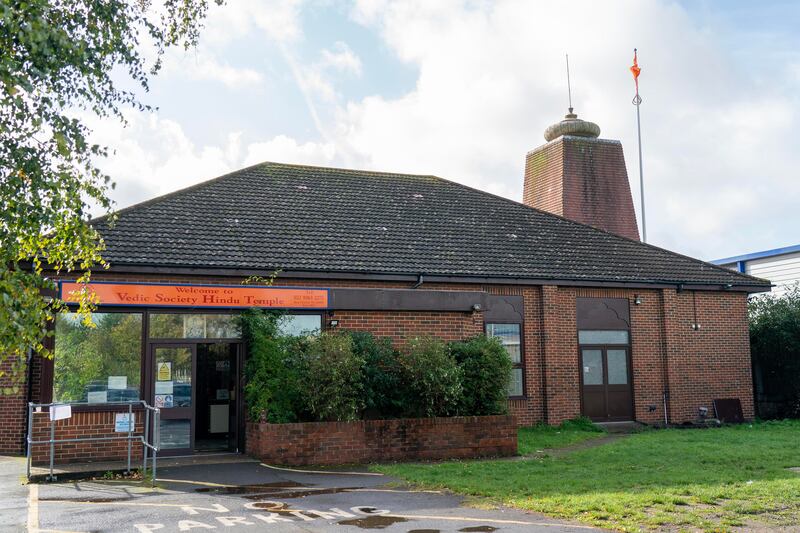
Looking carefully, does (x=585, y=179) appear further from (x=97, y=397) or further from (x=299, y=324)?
(x=97, y=397)

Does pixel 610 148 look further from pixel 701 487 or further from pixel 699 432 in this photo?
pixel 701 487

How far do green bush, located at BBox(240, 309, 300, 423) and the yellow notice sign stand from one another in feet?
4.77

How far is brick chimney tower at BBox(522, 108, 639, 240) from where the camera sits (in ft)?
89.6

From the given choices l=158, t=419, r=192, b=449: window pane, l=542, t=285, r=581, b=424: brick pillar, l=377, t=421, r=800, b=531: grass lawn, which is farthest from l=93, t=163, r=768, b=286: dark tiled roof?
l=377, t=421, r=800, b=531: grass lawn

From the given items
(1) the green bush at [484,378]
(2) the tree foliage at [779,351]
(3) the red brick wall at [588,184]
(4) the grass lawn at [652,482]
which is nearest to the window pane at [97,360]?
(4) the grass lawn at [652,482]

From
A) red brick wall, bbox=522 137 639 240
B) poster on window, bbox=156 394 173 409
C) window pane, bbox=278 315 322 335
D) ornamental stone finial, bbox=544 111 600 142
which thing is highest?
ornamental stone finial, bbox=544 111 600 142

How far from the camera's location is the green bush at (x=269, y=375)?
1328 cm

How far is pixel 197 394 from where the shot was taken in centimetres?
1617

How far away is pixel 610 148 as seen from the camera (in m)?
28.6

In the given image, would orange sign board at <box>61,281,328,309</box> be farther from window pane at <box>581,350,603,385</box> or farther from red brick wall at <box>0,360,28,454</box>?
window pane at <box>581,350,603,385</box>

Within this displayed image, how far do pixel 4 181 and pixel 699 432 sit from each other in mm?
15503

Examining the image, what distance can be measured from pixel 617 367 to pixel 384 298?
23.6ft

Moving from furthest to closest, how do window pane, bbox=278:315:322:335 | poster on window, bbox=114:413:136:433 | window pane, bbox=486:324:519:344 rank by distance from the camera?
1. window pane, bbox=486:324:519:344
2. window pane, bbox=278:315:322:335
3. poster on window, bbox=114:413:136:433

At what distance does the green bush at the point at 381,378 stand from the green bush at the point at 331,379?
0.55 m
